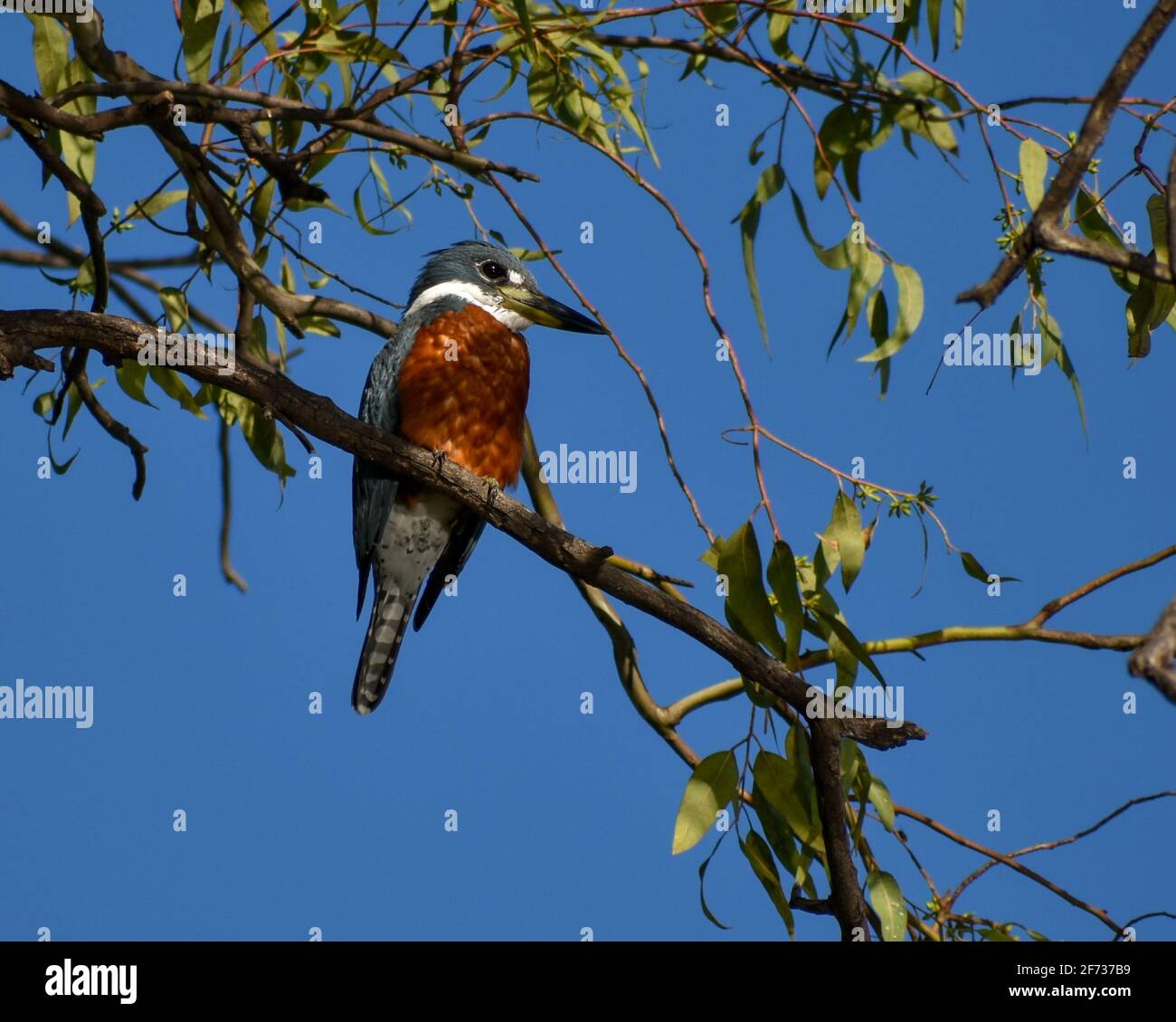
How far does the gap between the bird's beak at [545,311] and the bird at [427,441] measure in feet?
0.05

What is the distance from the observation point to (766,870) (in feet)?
8.86

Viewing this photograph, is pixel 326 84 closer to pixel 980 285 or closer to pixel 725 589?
pixel 725 589

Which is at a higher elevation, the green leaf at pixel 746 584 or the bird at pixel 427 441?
the bird at pixel 427 441

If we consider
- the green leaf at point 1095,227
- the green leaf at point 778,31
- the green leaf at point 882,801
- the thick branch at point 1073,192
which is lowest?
the green leaf at point 882,801

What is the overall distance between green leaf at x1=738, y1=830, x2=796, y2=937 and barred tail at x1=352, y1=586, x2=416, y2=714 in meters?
1.30

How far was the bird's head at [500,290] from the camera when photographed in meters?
3.97

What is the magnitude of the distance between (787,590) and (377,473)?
4.88 ft

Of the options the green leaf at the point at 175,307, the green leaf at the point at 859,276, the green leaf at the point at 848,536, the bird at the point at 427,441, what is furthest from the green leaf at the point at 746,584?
the green leaf at the point at 175,307

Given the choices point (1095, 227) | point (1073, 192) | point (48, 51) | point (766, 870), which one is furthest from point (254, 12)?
point (766, 870)

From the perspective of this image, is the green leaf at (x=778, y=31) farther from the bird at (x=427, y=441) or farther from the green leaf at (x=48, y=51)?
the green leaf at (x=48, y=51)

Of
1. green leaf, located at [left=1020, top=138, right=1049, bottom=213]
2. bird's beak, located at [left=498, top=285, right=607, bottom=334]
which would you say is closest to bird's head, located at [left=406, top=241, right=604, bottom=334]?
bird's beak, located at [left=498, top=285, right=607, bottom=334]

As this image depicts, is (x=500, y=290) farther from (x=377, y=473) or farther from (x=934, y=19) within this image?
(x=934, y=19)

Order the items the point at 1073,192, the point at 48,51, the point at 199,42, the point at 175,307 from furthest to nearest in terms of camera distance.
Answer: the point at 175,307, the point at 48,51, the point at 199,42, the point at 1073,192

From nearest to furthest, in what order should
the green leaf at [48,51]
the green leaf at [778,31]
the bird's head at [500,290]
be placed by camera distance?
the green leaf at [48,51] → the green leaf at [778,31] → the bird's head at [500,290]
